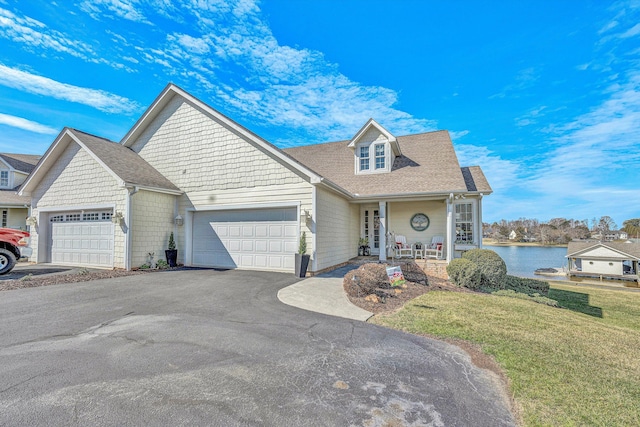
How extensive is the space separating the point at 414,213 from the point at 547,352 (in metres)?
9.81

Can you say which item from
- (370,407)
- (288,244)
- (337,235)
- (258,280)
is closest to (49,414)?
(370,407)

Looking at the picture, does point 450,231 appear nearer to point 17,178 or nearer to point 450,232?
point 450,232

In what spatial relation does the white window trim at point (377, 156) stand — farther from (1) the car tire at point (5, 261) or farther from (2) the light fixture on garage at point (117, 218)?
(1) the car tire at point (5, 261)

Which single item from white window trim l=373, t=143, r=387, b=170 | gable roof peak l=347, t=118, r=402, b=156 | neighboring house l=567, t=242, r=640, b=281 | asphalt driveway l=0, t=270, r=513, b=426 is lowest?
neighboring house l=567, t=242, r=640, b=281

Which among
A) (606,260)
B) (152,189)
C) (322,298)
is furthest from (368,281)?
(606,260)

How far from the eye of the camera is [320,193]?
9.97 m

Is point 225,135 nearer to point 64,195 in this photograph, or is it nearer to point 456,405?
point 64,195

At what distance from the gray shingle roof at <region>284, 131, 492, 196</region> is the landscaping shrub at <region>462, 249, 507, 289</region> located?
8.69 feet

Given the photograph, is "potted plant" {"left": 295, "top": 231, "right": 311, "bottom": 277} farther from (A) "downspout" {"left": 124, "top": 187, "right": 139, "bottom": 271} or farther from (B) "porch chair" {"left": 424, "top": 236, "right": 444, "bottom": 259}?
(A) "downspout" {"left": 124, "top": 187, "right": 139, "bottom": 271}

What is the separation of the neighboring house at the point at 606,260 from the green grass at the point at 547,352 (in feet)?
91.5

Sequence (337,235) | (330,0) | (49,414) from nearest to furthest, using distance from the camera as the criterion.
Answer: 1. (49,414)
2. (330,0)
3. (337,235)

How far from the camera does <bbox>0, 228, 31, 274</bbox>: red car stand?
9.32 m

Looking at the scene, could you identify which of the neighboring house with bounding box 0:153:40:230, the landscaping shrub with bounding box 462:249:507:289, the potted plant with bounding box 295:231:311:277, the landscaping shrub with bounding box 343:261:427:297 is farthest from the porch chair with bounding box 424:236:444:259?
the neighboring house with bounding box 0:153:40:230

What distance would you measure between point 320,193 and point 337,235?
2423mm
